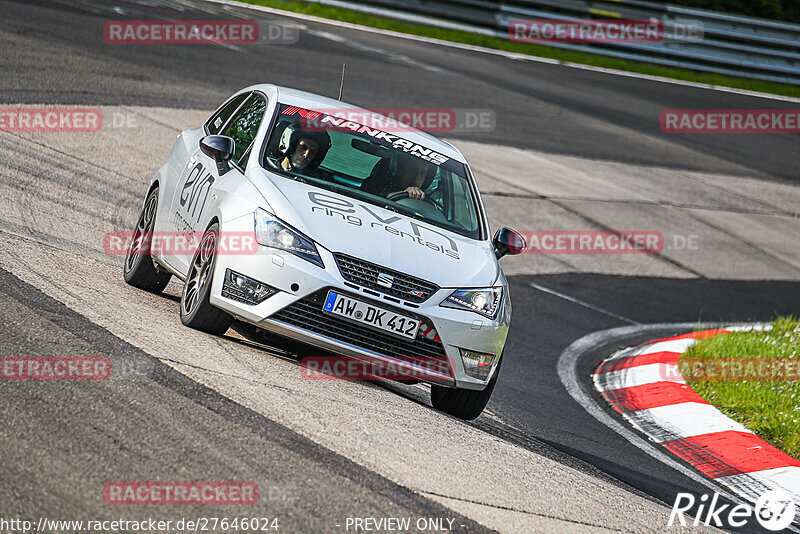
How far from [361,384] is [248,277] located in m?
0.94

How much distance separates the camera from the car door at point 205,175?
663 cm

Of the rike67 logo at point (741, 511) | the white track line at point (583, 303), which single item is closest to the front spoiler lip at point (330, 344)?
the rike67 logo at point (741, 511)

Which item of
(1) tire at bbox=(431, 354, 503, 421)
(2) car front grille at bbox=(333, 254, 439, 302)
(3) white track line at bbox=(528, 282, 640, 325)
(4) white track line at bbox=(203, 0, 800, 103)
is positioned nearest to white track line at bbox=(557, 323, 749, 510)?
(3) white track line at bbox=(528, 282, 640, 325)

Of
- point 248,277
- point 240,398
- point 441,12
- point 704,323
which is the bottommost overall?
point 704,323

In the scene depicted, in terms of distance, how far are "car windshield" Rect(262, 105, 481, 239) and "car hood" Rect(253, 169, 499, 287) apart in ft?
0.60

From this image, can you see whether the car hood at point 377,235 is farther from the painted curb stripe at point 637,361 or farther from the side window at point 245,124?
the painted curb stripe at point 637,361

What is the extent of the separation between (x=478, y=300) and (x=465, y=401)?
0.69 m

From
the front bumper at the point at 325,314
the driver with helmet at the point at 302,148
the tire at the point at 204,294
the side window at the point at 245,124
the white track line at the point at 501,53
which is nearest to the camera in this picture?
the front bumper at the point at 325,314

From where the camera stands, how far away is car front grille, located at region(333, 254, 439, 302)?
584 cm

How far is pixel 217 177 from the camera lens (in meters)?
6.73

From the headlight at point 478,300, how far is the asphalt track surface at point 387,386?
71 centimetres

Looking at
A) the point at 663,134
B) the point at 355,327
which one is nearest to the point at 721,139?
the point at 663,134

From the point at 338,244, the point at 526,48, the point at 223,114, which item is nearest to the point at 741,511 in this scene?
the point at 338,244

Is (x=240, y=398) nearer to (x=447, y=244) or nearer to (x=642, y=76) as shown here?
(x=447, y=244)
